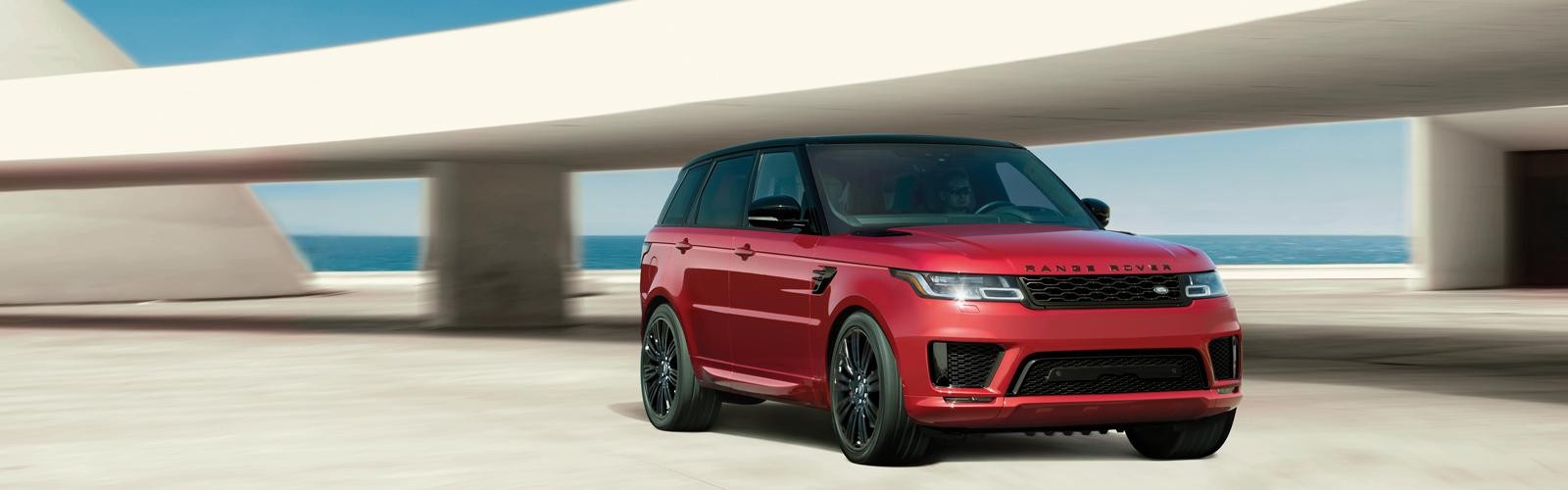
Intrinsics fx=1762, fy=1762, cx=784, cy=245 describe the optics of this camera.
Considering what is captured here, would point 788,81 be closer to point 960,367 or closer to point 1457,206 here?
point 960,367

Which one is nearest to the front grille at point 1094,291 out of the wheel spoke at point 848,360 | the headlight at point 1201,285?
the headlight at point 1201,285

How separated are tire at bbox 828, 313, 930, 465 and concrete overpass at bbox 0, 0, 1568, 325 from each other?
4.57 m

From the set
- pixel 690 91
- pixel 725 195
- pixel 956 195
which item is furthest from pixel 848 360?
pixel 690 91

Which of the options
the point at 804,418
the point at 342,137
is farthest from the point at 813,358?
the point at 342,137

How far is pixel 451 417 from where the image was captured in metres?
11.8

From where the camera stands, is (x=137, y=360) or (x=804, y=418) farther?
(x=137, y=360)

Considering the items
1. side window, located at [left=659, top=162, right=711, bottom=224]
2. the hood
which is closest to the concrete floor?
the hood

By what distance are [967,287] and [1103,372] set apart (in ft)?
2.35

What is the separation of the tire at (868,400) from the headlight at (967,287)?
0.35 meters

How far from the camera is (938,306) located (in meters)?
7.91

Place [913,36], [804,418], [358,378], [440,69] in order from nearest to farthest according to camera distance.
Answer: [804,418], [913,36], [358,378], [440,69]

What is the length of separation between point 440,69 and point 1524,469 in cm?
1380

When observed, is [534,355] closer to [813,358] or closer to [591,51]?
[591,51]

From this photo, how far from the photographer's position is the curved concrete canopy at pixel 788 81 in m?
12.6
